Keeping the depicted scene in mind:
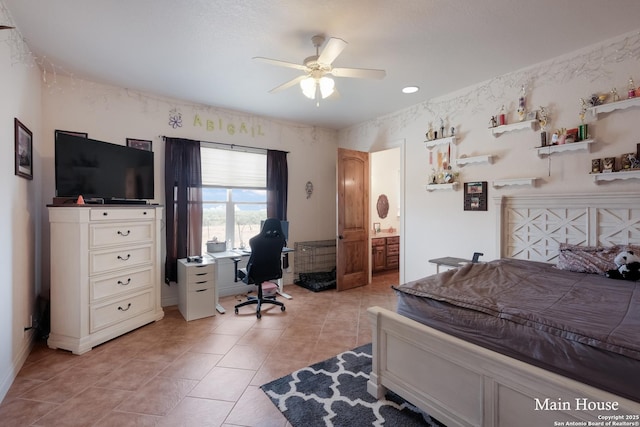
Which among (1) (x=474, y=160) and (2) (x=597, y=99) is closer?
(2) (x=597, y=99)

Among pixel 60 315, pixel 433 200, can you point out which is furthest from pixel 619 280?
pixel 60 315

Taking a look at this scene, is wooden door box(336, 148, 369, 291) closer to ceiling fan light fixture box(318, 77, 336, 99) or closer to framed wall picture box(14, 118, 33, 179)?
ceiling fan light fixture box(318, 77, 336, 99)

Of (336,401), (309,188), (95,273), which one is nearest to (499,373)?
(336,401)

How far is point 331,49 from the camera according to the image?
2.03 meters

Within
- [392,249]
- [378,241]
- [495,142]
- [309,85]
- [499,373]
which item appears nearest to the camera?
[499,373]

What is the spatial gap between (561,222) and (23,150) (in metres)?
4.76

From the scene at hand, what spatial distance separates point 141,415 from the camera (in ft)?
5.78

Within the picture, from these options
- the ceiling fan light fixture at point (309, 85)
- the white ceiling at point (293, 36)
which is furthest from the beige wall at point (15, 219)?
the ceiling fan light fixture at point (309, 85)

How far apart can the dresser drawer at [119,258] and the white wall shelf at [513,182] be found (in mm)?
3820

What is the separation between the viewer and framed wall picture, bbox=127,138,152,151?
11.5 ft

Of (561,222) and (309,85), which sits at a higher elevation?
(309,85)

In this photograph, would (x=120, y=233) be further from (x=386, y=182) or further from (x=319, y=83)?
(x=386, y=182)

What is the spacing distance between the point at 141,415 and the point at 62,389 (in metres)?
0.75

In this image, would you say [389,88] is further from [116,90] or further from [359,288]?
[116,90]
